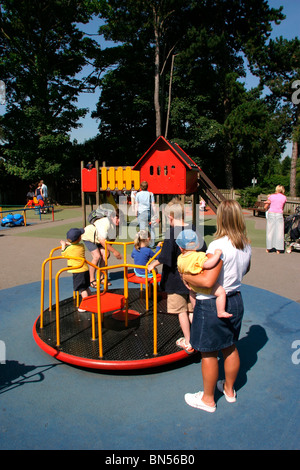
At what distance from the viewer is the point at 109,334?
4.52m

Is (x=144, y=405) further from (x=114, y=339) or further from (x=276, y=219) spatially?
(x=276, y=219)

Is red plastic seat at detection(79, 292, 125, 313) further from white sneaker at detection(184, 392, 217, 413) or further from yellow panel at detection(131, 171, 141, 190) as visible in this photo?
yellow panel at detection(131, 171, 141, 190)

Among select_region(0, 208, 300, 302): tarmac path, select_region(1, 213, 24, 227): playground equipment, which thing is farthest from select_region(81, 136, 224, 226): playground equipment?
select_region(1, 213, 24, 227): playground equipment

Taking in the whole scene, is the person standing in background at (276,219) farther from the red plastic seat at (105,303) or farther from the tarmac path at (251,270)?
the red plastic seat at (105,303)

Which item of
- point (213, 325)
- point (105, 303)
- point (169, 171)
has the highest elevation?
point (169, 171)

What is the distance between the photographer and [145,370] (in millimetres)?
3861

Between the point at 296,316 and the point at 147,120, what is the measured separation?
31097 millimetres

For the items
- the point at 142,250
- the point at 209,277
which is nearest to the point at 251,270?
the point at 142,250

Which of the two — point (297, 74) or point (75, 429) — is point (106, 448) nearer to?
point (75, 429)

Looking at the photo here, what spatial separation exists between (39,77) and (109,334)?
26648 millimetres

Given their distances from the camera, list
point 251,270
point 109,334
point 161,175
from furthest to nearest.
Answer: point 161,175 → point 251,270 → point 109,334

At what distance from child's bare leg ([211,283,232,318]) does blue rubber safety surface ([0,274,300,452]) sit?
944 mm

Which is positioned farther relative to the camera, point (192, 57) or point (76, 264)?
point (192, 57)

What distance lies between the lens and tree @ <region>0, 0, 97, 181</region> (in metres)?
25.8
